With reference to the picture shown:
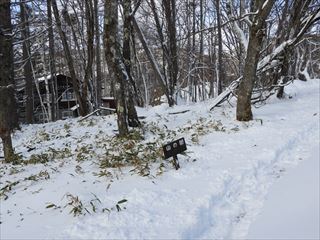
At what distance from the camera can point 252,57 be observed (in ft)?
31.4

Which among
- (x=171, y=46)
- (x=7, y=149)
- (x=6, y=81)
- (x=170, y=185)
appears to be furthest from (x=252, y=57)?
(x=6, y=81)

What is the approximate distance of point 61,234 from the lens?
12.7ft

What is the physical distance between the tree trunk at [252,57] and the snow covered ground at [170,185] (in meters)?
0.37

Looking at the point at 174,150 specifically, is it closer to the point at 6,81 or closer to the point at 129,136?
the point at 129,136

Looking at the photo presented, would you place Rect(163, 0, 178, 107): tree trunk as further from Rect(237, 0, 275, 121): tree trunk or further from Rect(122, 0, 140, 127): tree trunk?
Rect(237, 0, 275, 121): tree trunk

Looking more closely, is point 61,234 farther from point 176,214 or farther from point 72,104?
point 72,104

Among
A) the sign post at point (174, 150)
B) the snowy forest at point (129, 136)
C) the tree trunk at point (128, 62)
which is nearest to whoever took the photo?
the snowy forest at point (129, 136)

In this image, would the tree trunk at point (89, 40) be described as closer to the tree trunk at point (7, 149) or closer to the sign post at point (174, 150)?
the tree trunk at point (7, 149)

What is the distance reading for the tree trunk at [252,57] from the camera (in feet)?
30.7

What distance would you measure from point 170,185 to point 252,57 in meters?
5.43

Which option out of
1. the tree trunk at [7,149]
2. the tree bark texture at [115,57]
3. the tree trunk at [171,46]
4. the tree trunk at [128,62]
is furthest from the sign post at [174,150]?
the tree trunk at [171,46]

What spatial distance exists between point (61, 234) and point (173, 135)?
17.0ft

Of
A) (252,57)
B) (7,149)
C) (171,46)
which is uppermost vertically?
(171,46)

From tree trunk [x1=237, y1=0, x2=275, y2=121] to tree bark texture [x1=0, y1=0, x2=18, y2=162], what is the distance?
18.7 ft
